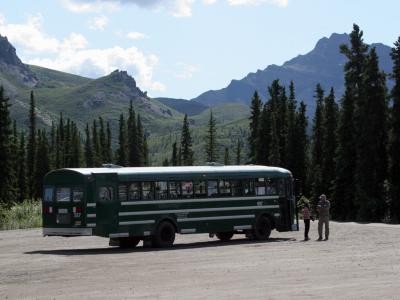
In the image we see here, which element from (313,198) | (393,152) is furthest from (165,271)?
(313,198)

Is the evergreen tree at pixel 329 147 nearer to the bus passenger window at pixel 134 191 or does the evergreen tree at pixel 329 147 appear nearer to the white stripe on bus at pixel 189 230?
the white stripe on bus at pixel 189 230

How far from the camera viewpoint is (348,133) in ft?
234

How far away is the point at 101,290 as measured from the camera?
16.0 m

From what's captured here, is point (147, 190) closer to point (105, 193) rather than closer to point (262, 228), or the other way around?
point (105, 193)

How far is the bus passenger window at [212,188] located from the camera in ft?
102

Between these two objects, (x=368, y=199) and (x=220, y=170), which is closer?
(x=220, y=170)

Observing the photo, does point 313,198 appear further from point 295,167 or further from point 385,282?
point 385,282

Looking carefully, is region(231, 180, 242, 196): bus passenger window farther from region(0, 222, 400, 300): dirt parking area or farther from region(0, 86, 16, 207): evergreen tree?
region(0, 86, 16, 207): evergreen tree

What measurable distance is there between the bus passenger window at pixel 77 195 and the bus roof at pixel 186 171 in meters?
0.67

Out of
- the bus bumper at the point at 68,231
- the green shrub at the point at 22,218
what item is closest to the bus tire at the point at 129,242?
the bus bumper at the point at 68,231

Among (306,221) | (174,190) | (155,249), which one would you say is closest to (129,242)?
(155,249)

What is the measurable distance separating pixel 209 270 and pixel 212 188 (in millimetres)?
11154

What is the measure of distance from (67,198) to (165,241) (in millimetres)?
4250

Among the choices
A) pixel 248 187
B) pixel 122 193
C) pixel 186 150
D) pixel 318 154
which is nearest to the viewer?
pixel 122 193
